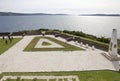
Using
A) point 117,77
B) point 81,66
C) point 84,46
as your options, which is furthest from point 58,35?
point 117,77

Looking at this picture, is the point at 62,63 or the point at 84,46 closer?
the point at 62,63

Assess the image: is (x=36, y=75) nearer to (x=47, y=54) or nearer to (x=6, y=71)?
(x=6, y=71)

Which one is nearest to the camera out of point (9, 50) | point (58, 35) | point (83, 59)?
point (83, 59)

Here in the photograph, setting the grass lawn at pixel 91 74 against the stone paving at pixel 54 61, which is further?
the stone paving at pixel 54 61

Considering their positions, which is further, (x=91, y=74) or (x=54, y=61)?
(x=54, y=61)

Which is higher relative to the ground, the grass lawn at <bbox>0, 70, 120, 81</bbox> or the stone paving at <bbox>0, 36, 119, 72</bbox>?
the grass lawn at <bbox>0, 70, 120, 81</bbox>

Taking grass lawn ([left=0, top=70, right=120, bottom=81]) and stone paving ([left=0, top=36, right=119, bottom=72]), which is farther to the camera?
stone paving ([left=0, top=36, right=119, bottom=72])

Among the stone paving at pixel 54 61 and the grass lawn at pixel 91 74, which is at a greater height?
the grass lawn at pixel 91 74

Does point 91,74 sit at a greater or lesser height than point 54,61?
Result: greater
